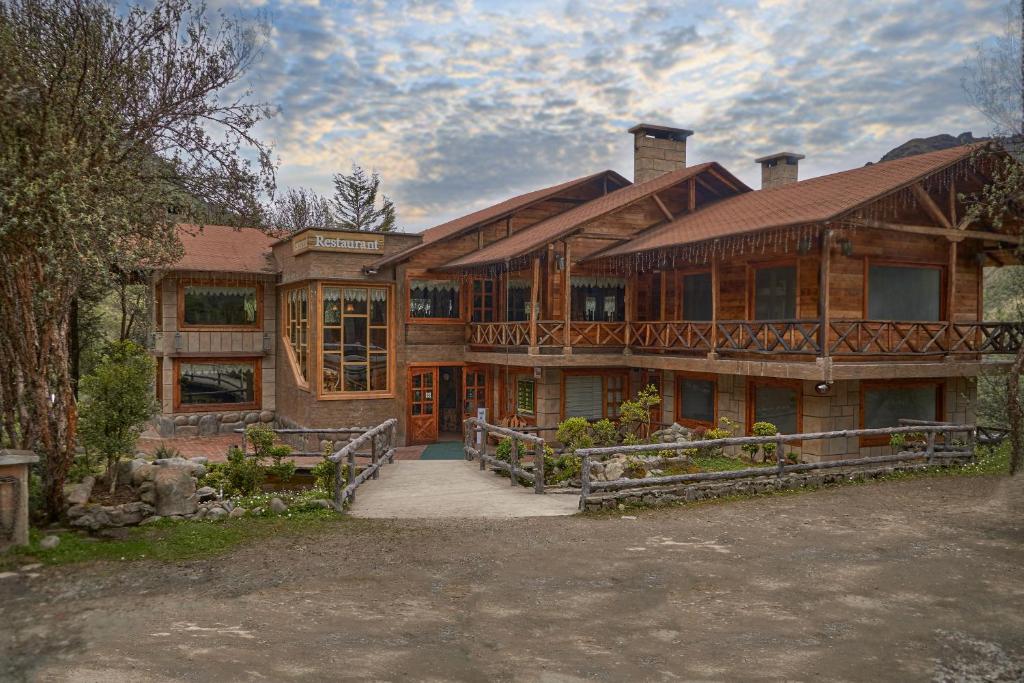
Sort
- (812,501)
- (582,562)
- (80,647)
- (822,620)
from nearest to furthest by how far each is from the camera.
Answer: (80,647)
(822,620)
(582,562)
(812,501)

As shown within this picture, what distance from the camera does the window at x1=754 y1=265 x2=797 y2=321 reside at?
631 inches

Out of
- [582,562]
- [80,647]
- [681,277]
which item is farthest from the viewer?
[681,277]

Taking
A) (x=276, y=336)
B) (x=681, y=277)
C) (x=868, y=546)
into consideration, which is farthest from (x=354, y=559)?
(x=276, y=336)

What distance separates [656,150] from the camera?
75.6 ft

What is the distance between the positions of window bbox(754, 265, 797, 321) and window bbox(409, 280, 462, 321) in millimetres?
8336

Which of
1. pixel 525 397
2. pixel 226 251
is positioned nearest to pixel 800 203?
pixel 525 397

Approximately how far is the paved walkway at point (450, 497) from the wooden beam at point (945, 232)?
26.0 ft

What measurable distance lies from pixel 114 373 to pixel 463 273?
10777mm

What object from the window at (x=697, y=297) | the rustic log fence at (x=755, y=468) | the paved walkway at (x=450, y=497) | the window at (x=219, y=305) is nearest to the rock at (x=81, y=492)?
the paved walkway at (x=450, y=497)

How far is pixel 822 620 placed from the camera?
694 centimetres

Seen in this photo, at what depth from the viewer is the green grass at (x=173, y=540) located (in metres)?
8.81

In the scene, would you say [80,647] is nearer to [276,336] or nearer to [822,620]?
[822,620]

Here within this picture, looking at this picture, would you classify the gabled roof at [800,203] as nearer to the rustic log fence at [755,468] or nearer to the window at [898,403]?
the rustic log fence at [755,468]

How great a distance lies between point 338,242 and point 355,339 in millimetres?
2591
